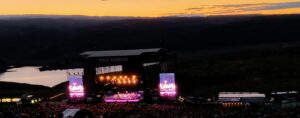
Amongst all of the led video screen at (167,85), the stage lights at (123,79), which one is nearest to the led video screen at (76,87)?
the stage lights at (123,79)

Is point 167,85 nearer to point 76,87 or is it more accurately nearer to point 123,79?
point 123,79

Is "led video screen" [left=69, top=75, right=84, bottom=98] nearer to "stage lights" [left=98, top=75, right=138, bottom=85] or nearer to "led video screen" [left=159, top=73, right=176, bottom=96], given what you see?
"stage lights" [left=98, top=75, right=138, bottom=85]

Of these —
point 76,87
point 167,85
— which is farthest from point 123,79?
point 167,85

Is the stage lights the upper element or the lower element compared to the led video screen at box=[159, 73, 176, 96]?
upper

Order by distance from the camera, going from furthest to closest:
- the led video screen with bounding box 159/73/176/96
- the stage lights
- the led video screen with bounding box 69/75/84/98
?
the stage lights, the led video screen with bounding box 69/75/84/98, the led video screen with bounding box 159/73/176/96

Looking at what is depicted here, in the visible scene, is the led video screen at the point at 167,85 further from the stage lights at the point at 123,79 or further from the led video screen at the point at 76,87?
the led video screen at the point at 76,87

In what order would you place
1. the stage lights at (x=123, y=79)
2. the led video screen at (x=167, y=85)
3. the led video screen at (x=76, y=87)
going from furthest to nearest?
the stage lights at (x=123, y=79) → the led video screen at (x=76, y=87) → the led video screen at (x=167, y=85)

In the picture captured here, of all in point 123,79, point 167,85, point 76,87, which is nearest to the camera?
point 167,85

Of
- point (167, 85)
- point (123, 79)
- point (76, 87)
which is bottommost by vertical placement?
point (167, 85)

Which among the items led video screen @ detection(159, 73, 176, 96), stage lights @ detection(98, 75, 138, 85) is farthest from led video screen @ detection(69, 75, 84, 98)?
led video screen @ detection(159, 73, 176, 96)

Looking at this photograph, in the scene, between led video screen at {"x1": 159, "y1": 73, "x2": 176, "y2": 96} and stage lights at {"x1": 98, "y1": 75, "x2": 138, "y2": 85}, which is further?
stage lights at {"x1": 98, "y1": 75, "x2": 138, "y2": 85}

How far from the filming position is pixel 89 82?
81.9m

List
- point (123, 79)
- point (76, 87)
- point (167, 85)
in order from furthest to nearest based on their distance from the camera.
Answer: point (123, 79) → point (76, 87) → point (167, 85)

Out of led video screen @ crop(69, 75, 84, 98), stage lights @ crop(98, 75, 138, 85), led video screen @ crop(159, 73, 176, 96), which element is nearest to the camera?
led video screen @ crop(159, 73, 176, 96)
